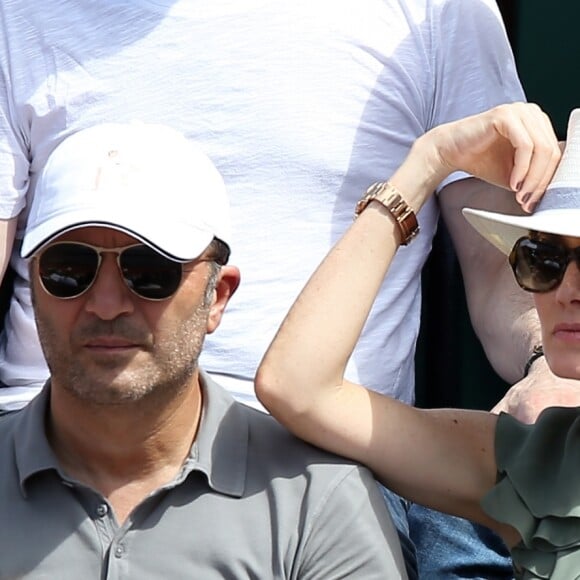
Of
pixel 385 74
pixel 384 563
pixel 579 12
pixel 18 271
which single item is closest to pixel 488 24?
pixel 385 74

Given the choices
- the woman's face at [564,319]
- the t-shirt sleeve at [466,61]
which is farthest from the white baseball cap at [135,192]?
the t-shirt sleeve at [466,61]

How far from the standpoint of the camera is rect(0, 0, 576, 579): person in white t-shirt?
271 cm

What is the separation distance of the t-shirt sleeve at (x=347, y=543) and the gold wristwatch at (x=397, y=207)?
441 millimetres

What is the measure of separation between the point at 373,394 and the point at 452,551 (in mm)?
278

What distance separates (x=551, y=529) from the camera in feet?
7.04

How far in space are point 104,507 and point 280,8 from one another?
1.07 m

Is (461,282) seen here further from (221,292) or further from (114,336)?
(114,336)

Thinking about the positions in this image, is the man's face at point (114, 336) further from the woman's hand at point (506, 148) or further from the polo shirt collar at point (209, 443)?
the woman's hand at point (506, 148)

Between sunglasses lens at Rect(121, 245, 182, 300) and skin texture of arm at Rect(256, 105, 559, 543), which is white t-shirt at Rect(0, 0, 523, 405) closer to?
skin texture of arm at Rect(256, 105, 559, 543)

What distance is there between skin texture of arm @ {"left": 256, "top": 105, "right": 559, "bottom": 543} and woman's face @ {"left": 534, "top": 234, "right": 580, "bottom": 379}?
18 centimetres

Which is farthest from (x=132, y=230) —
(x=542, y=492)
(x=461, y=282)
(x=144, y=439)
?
(x=461, y=282)

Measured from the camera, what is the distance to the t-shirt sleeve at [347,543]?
2.12 meters

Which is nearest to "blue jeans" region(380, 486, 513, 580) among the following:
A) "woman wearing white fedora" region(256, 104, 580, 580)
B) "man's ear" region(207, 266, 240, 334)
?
"woman wearing white fedora" region(256, 104, 580, 580)

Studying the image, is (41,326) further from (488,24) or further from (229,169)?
(488,24)
